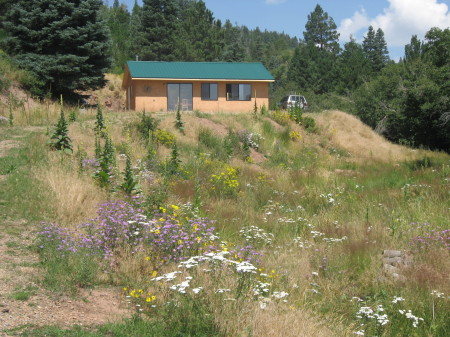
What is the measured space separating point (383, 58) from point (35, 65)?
201ft

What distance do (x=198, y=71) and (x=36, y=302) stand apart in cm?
2936

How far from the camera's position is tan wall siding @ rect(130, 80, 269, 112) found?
107ft

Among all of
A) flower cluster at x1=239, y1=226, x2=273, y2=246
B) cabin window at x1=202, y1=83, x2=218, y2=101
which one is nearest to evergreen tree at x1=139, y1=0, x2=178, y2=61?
cabin window at x1=202, y1=83, x2=218, y2=101

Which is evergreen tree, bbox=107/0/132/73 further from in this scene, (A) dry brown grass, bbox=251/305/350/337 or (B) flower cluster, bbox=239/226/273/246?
(A) dry brown grass, bbox=251/305/350/337

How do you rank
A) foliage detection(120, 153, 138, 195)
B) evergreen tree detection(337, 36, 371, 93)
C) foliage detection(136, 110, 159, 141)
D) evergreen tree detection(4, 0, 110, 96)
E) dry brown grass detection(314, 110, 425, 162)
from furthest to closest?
1. evergreen tree detection(337, 36, 371, 93)
2. evergreen tree detection(4, 0, 110, 96)
3. dry brown grass detection(314, 110, 425, 162)
4. foliage detection(136, 110, 159, 141)
5. foliage detection(120, 153, 138, 195)

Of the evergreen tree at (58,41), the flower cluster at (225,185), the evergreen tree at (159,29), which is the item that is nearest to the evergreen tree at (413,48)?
the evergreen tree at (159,29)

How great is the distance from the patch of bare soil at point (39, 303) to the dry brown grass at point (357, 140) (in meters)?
21.0

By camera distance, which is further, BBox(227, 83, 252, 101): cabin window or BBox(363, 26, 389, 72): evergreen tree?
BBox(363, 26, 389, 72): evergreen tree

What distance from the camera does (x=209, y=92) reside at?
3394 centimetres

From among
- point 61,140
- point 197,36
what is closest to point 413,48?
point 197,36

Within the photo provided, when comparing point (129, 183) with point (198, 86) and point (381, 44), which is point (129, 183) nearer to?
point (198, 86)

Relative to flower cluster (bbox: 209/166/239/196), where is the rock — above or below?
below

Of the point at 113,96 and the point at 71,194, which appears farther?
the point at 113,96

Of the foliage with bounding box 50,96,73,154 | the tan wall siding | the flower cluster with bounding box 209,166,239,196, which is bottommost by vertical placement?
the flower cluster with bounding box 209,166,239,196
